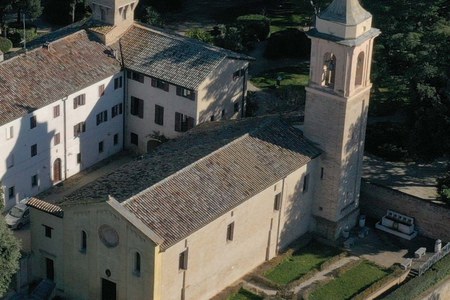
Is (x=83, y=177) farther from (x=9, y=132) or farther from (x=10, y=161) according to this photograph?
(x=9, y=132)

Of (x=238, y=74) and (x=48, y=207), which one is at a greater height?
(x=238, y=74)

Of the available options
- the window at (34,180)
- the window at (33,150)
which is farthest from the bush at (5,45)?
the window at (34,180)

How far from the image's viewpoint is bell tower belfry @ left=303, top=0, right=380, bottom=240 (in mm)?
76188

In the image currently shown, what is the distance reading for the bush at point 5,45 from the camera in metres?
102

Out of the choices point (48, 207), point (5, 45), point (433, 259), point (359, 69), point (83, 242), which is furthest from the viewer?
point (5, 45)

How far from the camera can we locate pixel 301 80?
4013 inches

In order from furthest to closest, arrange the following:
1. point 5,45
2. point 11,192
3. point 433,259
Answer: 1. point 5,45
2. point 11,192
3. point 433,259

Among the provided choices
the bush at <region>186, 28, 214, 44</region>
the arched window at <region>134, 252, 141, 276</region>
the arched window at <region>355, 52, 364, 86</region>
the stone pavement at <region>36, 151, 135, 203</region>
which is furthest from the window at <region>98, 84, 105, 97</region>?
the arched window at <region>134, 252, 141, 276</region>

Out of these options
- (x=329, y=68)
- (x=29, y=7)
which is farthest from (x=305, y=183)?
(x=29, y=7)

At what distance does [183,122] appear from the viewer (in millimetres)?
87438

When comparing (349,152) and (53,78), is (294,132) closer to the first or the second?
(349,152)

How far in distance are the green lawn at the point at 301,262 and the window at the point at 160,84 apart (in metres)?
16.2

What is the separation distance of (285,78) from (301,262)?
87.8ft

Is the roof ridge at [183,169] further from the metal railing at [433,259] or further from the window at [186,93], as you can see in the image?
the metal railing at [433,259]
